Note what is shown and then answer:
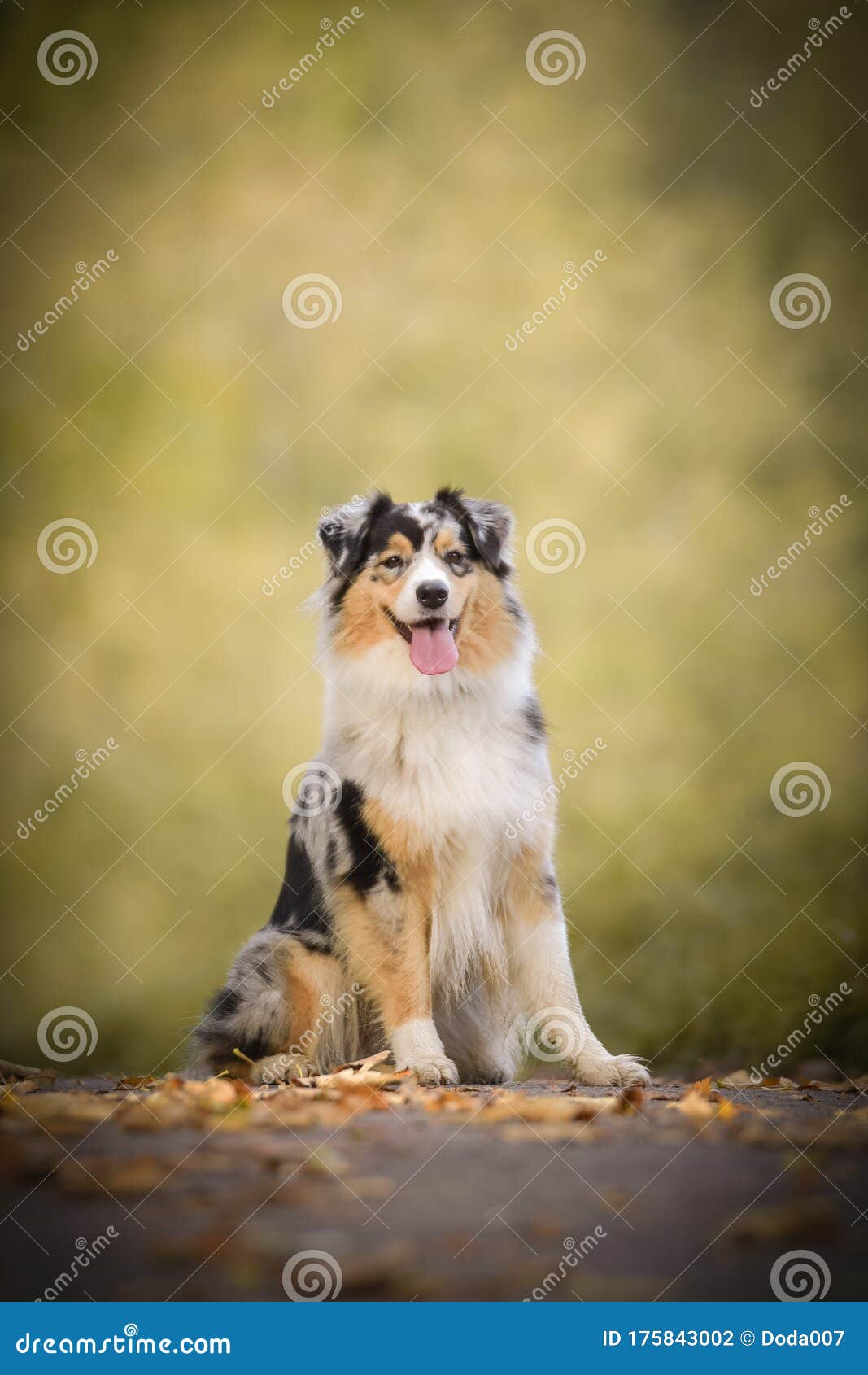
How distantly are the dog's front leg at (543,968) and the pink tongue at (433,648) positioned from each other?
2.10 feet

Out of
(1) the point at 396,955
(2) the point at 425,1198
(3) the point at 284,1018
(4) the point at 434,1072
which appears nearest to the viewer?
(2) the point at 425,1198

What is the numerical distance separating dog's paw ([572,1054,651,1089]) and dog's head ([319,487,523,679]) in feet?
4.09

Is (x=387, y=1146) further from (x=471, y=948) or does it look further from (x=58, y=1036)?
(x=58, y=1036)

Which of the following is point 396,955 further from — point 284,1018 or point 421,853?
point 284,1018

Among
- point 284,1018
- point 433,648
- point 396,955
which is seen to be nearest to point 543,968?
point 396,955

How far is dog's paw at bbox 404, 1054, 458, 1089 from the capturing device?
10.3ft

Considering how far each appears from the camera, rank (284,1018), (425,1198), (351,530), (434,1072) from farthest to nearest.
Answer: (351,530)
(284,1018)
(434,1072)
(425,1198)

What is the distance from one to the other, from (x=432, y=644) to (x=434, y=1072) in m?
1.27

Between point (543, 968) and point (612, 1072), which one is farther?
Result: point (543, 968)

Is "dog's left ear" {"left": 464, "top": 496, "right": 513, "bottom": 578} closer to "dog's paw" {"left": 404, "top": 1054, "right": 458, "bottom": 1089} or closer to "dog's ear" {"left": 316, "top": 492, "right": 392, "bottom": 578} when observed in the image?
"dog's ear" {"left": 316, "top": 492, "right": 392, "bottom": 578}

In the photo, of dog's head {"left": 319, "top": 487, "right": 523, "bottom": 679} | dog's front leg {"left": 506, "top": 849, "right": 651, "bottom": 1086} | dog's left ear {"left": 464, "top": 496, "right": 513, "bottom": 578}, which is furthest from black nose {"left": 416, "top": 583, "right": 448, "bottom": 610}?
dog's front leg {"left": 506, "top": 849, "right": 651, "bottom": 1086}

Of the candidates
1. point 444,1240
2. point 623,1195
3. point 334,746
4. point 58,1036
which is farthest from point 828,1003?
point 58,1036

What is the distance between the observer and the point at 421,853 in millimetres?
3314

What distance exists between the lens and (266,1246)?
74.9 inches
